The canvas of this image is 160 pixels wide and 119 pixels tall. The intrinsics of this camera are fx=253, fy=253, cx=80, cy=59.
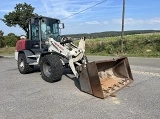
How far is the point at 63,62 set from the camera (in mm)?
9000

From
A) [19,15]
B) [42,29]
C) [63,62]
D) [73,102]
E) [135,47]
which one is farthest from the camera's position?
[19,15]

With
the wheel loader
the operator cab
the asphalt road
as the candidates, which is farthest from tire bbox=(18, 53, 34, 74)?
the asphalt road

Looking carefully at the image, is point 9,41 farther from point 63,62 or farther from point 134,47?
point 63,62

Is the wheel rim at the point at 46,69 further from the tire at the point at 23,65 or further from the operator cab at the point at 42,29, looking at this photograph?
the tire at the point at 23,65

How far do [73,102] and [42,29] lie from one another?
4900 mm

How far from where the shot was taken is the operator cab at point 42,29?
10406 millimetres

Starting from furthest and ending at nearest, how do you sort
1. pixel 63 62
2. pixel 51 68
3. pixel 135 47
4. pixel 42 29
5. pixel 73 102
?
1. pixel 135 47
2. pixel 42 29
3. pixel 63 62
4. pixel 51 68
5. pixel 73 102

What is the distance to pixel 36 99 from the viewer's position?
6875 mm

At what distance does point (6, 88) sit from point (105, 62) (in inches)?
136

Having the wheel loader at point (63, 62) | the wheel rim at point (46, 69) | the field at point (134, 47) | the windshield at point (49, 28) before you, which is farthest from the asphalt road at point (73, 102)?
the field at point (134, 47)

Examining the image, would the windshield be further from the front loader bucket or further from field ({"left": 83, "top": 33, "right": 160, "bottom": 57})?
field ({"left": 83, "top": 33, "right": 160, "bottom": 57})

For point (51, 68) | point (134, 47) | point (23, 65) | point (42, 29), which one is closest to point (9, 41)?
point (134, 47)

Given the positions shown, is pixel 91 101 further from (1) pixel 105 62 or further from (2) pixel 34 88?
(2) pixel 34 88

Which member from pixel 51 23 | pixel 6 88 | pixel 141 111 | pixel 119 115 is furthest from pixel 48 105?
pixel 51 23
